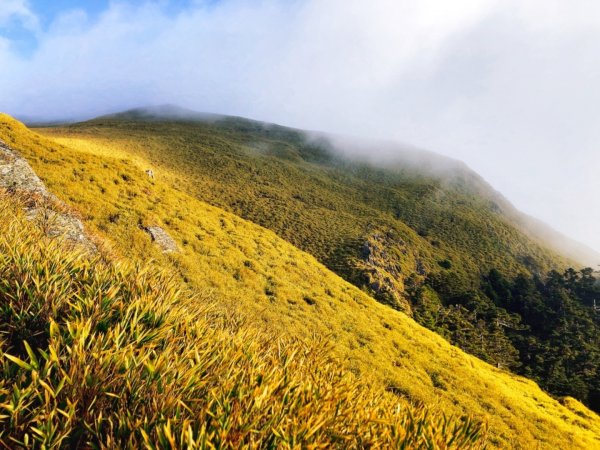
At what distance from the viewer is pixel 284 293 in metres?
20.3

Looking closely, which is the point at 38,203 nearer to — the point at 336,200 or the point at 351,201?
→ the point at 336,200

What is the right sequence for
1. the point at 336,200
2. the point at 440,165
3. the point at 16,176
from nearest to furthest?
the point at 16,176
the point at 336,200
the point at 440,165

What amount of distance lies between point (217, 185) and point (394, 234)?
48.4m

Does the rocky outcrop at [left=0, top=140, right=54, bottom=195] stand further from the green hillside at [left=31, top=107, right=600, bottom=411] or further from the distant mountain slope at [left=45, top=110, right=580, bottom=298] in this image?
the distant mountain slope at [left=45, top=110, right=580, bottom=298]

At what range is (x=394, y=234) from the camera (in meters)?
86.1

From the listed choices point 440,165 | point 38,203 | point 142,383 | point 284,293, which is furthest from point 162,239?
point 440,165

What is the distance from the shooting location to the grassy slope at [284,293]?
54.4 feet

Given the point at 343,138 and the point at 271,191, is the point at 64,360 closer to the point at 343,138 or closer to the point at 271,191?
the point at 271,191

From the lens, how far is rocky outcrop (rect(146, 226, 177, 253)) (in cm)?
1791

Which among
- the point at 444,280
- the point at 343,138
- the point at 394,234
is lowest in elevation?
the point at 444,280

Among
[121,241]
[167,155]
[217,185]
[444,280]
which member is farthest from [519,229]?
[121,241]

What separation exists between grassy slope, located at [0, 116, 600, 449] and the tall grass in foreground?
27.0 ft

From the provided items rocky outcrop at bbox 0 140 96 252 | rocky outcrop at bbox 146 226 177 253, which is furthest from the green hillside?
rocky outcrop at bbox 0 140 96 252

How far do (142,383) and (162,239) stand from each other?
15.5m
